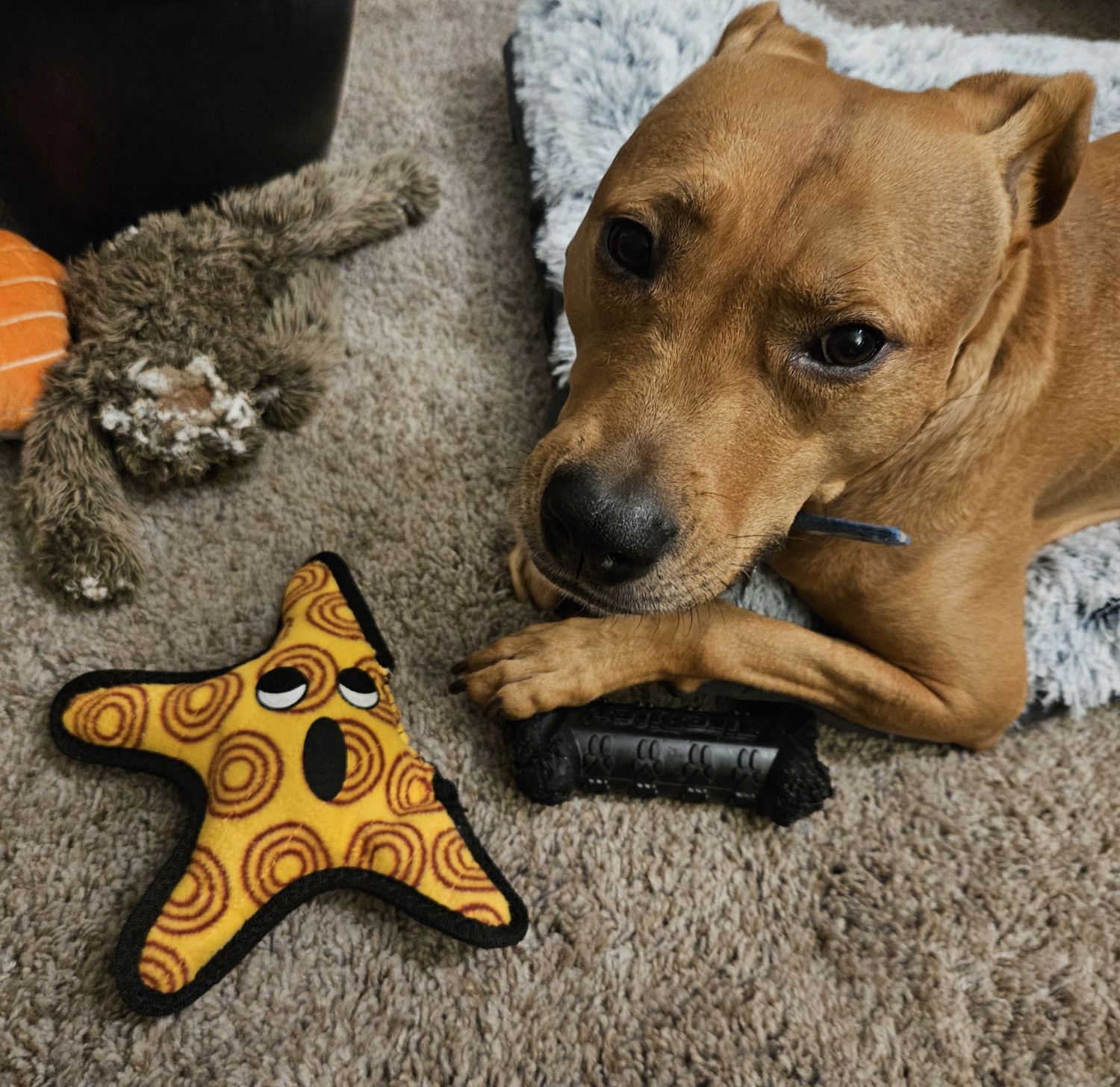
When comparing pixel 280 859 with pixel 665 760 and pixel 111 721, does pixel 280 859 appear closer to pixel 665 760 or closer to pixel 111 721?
pixel 111 721

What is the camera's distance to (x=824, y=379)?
1231mm

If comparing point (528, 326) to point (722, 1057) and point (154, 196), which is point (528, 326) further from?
point (722, 1057)

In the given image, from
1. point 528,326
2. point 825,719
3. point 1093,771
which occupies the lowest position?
point 1093,771

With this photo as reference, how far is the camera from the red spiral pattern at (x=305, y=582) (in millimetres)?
1655

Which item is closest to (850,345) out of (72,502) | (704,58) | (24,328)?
(72,502)

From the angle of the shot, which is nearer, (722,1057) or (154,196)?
(722,1057)

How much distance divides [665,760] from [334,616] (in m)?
0.66

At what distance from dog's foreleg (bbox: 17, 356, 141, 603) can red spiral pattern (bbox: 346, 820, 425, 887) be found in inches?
28.7

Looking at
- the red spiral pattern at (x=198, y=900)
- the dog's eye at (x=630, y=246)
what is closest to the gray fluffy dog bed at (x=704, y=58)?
the dog's eye at (x=630, y=246)

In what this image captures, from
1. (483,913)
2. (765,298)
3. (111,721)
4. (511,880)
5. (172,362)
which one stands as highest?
(765,298)

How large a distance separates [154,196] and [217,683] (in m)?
1.21

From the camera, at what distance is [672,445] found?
1182mm

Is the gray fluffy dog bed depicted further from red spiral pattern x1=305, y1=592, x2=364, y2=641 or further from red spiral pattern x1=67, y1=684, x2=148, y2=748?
red spiral pattern x1=67, y1=684, x2=148, y2=748

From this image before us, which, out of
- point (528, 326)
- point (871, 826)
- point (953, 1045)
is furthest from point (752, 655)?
point (528, 326)
